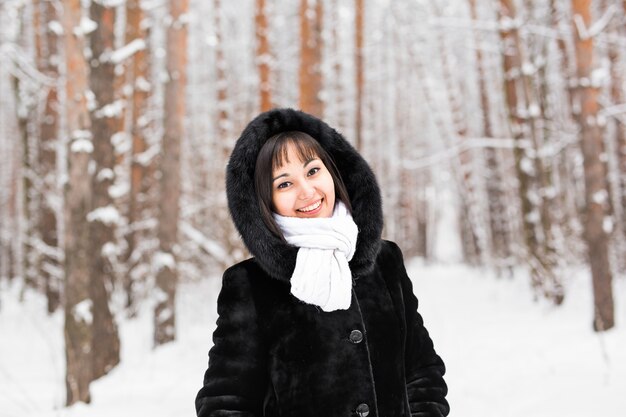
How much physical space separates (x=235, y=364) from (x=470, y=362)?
208 inches

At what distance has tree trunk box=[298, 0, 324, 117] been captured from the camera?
35.0ft

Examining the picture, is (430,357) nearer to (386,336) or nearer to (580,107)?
(386,336)

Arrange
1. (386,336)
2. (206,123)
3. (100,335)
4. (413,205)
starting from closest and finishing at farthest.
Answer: (386,336), (100,335), (206,123), (413,205)

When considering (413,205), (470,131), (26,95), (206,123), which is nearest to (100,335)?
(26,95)

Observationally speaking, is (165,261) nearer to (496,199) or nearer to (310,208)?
(310,208)

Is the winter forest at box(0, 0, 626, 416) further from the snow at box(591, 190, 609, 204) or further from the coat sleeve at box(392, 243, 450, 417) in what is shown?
the coat sleeve at box(392, 243, 450, 417)

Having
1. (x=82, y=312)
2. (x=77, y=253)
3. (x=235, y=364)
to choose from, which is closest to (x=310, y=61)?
(x=77, y=253)

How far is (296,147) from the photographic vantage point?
2031 millimetres

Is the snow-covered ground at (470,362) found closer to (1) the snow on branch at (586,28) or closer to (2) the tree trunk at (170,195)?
(2) the tree trunk at (170,195)

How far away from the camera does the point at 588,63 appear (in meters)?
7.29

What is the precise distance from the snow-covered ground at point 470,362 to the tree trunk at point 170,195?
1.69 feet

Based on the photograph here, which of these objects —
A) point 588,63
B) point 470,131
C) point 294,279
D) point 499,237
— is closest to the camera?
point 294,279

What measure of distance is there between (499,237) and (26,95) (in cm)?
1189

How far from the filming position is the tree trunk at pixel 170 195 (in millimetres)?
8828
